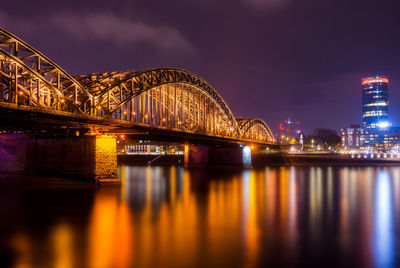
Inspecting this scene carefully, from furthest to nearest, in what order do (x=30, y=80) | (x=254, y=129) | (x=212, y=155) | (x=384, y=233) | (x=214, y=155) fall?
(x=254, y=129) < (x=214, y=155) < (x=212, y=155) < (x=30, y=80) < (x=384, y=233)

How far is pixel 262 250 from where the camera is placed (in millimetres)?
16469

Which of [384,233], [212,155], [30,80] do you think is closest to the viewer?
[384,233]

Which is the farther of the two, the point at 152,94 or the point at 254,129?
the point at 254,129

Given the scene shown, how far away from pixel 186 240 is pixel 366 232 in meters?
10.3

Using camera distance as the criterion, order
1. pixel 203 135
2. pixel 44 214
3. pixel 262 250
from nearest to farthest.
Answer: pixel 262 250
pixel 44 214
pixel 203 135

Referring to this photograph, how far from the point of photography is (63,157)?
41000 mm

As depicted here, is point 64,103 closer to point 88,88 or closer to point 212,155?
point 88,88

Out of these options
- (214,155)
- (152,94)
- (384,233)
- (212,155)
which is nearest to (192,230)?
(384,233)

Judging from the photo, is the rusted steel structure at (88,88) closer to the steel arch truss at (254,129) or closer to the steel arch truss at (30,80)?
the steel arch truss at (30,80)

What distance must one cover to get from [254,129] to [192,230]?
12898 cm

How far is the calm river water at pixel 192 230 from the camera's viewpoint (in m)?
15.1

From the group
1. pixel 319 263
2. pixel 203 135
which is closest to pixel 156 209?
pixel 319 263

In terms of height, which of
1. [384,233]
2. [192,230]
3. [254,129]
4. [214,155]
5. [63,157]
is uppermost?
[254,129]

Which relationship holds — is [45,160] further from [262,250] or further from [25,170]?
[262,250]
